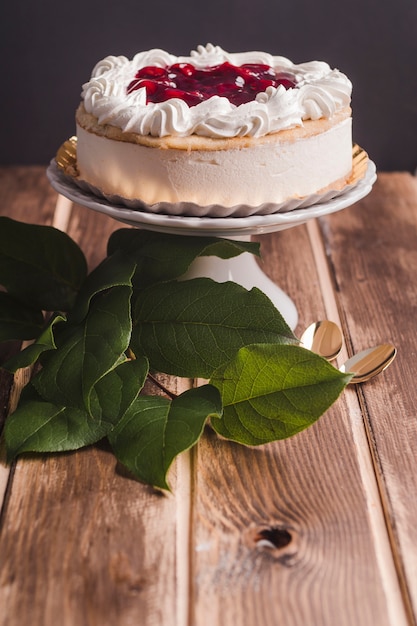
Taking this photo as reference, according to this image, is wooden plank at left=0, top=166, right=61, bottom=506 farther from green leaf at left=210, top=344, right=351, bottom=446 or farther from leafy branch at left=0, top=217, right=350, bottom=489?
green leaf at left=210, top=344, right=351, bottom=446

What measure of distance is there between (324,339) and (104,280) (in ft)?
1.17

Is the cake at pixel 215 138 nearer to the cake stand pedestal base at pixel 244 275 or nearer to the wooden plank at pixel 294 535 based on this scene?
the cake stand pedestal base at pixel 244 275

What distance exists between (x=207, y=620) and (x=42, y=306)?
59 cm

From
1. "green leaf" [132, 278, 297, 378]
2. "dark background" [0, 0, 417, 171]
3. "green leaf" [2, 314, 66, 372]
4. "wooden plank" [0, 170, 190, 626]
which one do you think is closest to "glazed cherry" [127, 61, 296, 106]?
"green leaf" [132, 278, 297, 378]

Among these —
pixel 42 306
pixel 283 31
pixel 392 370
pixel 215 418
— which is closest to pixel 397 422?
pixel 392 370

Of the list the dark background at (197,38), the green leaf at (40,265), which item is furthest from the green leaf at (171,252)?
the dark background at (197,38)

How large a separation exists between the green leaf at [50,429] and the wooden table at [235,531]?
1.0 inches

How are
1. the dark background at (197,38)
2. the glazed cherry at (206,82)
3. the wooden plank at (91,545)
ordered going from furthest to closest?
1. the dark background at (197,38)
2. the glazed cherry at (206,82)
3. the wooden plank at (91,545)

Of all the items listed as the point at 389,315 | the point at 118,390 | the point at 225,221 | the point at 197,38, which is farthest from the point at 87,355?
the point at 197,38

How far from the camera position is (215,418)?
3.54ft

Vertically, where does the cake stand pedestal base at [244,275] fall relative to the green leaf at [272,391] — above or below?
above

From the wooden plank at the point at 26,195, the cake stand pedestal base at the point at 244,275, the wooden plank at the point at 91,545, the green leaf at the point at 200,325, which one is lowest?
the wooden plank at the point at 91,545

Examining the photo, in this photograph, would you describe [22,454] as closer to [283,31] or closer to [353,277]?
[353,277]

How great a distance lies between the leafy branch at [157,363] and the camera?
39.9 inches
